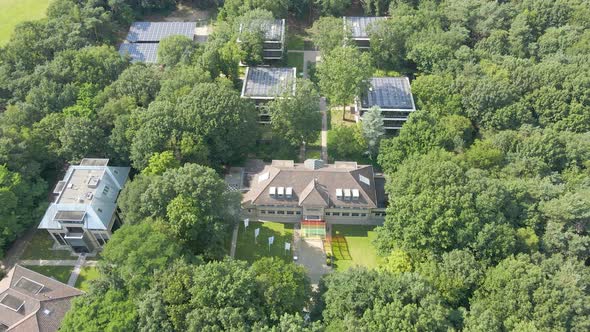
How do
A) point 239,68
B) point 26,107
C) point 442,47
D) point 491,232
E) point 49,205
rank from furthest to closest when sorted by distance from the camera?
point 239,68 → point 442,47 → point 26,107 → point 49,205 → point 491,232

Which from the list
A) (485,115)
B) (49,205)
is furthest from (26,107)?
(485,115)

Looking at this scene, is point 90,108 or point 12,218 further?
point 90,108

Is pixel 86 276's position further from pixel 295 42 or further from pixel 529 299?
pixel 295 42

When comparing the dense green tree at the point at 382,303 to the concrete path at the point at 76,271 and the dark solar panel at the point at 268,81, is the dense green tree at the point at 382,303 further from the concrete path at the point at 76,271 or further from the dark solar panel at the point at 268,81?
the dark solar panel at the point at 268,81

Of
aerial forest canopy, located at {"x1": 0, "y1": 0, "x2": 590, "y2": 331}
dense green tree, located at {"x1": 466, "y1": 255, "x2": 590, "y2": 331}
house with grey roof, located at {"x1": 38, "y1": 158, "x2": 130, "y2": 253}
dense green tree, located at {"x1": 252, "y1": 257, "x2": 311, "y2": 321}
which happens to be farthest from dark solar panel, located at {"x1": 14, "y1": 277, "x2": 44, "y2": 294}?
dense green tree, located at {"x1": 466, "y1": 255, "x2": 590, "y2": 331}

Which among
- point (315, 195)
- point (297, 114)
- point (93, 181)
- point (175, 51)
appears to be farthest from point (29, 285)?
point (175, 51)

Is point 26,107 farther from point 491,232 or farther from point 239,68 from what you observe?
point 491,232
